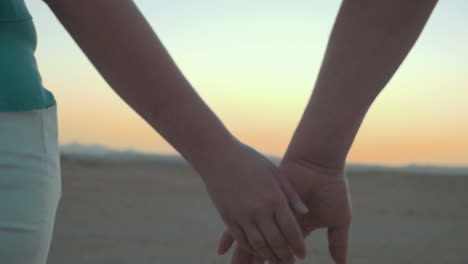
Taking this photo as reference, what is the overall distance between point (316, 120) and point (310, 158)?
0.11 meters

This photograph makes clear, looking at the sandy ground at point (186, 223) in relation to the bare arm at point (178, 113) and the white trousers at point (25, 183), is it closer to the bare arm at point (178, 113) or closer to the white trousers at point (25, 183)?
the bare arm at point (178, 113)

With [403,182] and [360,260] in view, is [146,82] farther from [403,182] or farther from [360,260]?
[403,182]

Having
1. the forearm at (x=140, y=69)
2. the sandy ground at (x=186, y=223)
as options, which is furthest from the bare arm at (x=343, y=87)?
the sandy ground at (x=186, y=223)

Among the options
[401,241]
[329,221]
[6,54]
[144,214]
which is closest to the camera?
[6,54]

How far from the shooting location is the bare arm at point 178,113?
4.40 ft

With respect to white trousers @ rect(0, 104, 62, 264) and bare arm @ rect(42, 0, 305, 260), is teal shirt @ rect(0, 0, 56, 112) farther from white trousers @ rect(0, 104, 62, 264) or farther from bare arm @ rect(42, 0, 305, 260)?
bare arm @ rect(42, 0, 305, 260)

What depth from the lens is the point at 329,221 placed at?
175cm

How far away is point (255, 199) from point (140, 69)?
0.40 metres

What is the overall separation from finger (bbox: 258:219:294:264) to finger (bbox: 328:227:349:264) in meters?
0.23

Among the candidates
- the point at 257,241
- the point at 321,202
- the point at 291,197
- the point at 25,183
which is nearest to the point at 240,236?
the point at 257,241

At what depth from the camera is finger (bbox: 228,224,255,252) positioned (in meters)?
1.56

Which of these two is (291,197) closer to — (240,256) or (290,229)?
(290,229)

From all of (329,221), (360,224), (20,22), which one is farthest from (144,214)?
(20,22)

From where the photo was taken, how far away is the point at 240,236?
1.59 meters
